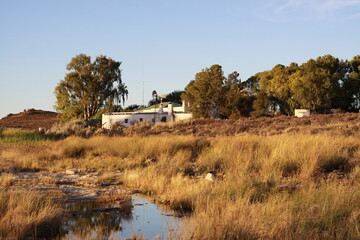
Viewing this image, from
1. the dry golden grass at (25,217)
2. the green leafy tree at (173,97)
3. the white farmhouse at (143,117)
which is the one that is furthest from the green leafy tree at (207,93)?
the dry golden grass at (25,217)

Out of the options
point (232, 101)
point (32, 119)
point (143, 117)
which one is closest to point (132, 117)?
point (143, 117)

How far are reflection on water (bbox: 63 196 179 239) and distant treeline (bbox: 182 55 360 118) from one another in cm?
3875

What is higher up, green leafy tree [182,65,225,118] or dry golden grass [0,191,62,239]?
green leafy tree [182,65,225,118]

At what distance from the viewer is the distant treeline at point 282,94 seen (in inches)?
1890

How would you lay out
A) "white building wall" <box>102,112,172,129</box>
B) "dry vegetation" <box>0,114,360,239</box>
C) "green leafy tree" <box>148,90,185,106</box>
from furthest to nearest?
"green leafy tree" <box>148,90,185,106</box> → "white building wall" <box>102,112,172,129</box> → "dry vegetation" <box>0,114,360,239</box>

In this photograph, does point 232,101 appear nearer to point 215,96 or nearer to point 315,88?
point 215,96

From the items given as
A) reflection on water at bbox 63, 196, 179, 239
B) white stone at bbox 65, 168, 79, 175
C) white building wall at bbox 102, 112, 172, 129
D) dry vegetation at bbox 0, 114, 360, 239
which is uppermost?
white building wall at bbox 102, 112, 172, 129

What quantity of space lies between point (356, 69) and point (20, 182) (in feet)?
176

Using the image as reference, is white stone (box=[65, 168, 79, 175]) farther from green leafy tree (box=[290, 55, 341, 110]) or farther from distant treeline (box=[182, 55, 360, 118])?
green leafy tree (box=[290, 55, 341, 110])

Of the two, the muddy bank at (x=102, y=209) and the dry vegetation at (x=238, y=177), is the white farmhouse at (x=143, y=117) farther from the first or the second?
the muddy bank at (x=102, y=209)

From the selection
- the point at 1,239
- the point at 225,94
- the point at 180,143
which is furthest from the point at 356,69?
the point at 1,239

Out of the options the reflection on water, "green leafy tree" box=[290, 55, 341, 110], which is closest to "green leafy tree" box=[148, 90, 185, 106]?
"green leafy tree" box=[290, 55, 341, 110]

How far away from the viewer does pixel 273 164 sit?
11359mm

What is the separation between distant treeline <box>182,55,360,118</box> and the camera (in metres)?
48.0
